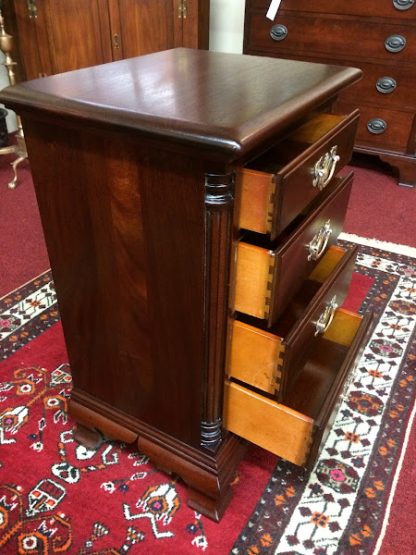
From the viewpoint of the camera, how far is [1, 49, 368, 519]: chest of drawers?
617 millimetres

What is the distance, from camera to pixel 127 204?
2.22ft

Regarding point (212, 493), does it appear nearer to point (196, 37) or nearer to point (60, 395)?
point (60, 395)

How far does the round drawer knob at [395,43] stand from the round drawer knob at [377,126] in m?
0.26

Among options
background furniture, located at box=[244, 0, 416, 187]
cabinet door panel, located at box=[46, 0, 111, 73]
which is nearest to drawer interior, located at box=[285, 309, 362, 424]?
background furniture, located at box=[244, 0, 416, 187]

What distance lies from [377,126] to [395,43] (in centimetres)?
31

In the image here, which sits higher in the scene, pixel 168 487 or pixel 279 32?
pixel 279 32

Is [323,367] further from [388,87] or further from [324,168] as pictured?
[388,87]

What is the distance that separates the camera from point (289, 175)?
633 mm

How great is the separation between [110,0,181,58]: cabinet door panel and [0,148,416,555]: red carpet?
5.28 feet

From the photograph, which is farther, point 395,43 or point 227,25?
point 227,25

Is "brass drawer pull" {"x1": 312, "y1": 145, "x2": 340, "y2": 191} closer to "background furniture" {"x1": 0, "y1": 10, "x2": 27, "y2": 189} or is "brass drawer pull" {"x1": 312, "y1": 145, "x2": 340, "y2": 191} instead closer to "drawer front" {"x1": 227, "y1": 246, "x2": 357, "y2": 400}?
"drawer front" {"x1": 227, "y1": 246, "x2": 357, "y2": 400}

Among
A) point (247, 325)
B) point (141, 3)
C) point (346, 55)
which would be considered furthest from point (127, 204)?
point (141, 3)

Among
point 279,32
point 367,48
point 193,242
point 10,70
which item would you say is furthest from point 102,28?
point 193,242

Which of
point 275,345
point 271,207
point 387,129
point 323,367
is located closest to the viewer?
point 271,207
